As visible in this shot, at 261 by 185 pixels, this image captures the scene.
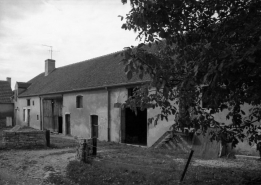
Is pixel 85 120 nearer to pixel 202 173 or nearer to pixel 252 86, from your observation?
pixel 202 173

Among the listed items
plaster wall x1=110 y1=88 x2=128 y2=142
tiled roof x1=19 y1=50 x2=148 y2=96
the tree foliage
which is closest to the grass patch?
the tree foliage

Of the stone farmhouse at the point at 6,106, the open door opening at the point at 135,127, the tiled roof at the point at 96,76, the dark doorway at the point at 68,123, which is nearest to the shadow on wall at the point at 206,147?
the tiled roof at the point at 96,76

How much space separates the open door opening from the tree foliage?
11734 mm

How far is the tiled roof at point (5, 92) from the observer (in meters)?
36.1

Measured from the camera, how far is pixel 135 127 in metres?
18.1

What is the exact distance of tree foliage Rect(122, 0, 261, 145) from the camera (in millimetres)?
3682

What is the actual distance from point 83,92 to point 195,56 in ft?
53.0

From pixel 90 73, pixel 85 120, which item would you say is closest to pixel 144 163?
pixel 85 120

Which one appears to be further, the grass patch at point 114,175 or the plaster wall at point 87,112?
the plaster wall at point 87,112

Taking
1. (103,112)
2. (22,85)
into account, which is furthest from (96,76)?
(22,85)

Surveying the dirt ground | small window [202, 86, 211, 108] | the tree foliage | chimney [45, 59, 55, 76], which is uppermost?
chimney [45, 59, 55, 76]

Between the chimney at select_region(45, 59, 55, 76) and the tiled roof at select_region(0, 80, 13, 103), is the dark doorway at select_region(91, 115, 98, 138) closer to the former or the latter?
the chimney at select_region(45, 59, 55, 76)

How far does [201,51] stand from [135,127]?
1381 centimetres

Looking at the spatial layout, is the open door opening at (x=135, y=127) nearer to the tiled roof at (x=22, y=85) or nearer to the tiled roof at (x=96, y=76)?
the tiled roof at (x=96, y=76)
